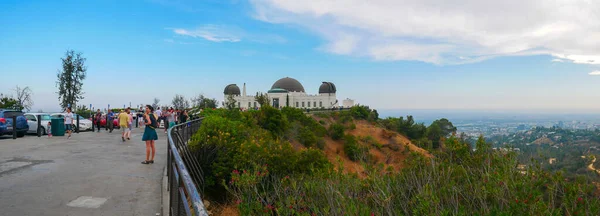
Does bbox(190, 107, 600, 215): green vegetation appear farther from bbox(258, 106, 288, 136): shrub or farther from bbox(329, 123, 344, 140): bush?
bbox(329, 123, 344, 140): bush

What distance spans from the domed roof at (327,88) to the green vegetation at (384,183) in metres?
76.3

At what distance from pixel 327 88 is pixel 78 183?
284 feet

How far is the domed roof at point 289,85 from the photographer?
91.8 m

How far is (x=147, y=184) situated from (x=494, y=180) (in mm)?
6583

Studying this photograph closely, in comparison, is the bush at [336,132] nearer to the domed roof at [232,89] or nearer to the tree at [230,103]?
the tree at [230,103]

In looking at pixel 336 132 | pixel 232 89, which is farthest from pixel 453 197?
pixel 232 89

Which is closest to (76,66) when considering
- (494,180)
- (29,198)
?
(29,198)

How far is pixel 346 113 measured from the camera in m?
66.1

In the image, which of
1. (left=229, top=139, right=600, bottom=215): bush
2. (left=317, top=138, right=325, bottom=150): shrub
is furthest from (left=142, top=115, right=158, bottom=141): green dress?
(left=317, top=138, right=325, bottom=150): shrub

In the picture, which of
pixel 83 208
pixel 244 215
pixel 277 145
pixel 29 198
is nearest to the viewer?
pixel 83 208

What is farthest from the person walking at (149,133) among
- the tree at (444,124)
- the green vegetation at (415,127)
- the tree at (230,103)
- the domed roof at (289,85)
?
the domed roof at (289,85)

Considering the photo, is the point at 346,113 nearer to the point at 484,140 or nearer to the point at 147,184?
the point at 484,140

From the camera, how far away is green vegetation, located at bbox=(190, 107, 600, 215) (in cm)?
680

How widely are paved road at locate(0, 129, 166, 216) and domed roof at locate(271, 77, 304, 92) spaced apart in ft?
263
